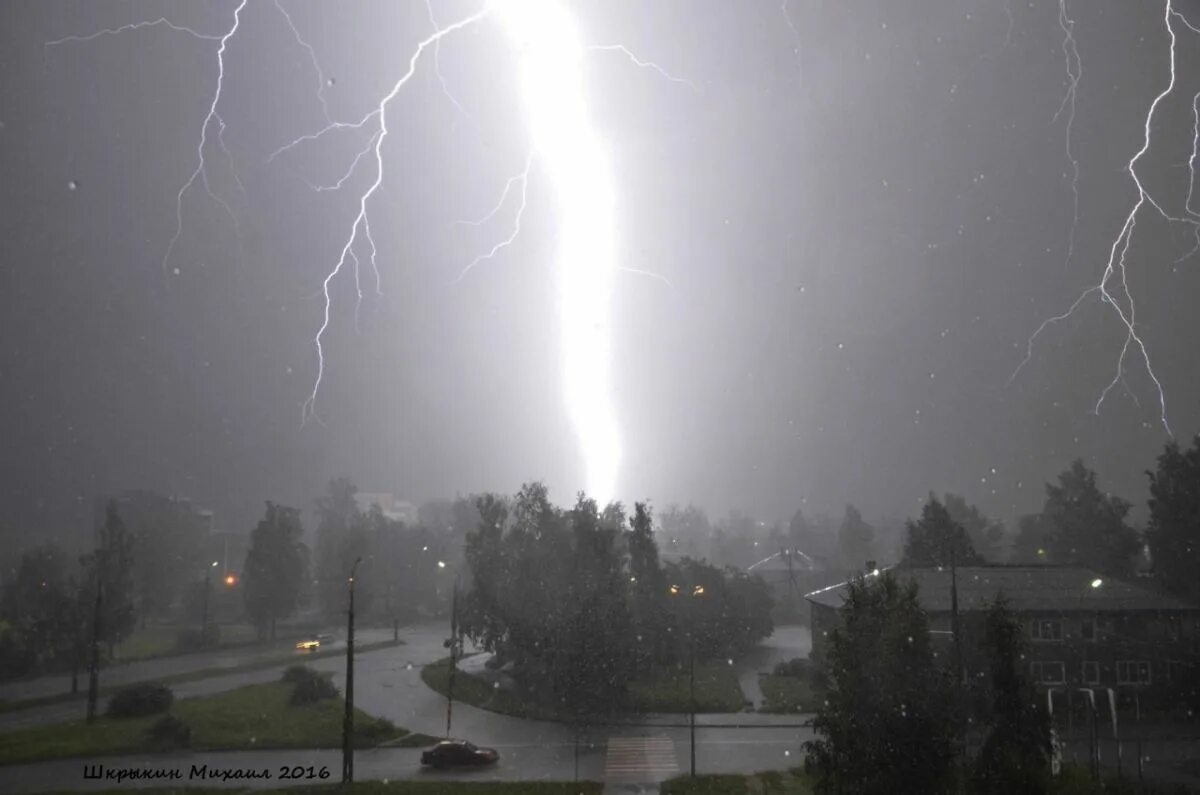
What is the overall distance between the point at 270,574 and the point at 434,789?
37937mm

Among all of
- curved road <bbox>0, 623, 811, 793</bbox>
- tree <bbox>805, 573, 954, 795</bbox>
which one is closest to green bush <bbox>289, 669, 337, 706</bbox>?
curved road <bbox>0, 623, 811, 793</bbox>

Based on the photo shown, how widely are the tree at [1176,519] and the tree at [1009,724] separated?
36326mm

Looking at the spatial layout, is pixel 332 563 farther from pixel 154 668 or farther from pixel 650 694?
pixel 650 694

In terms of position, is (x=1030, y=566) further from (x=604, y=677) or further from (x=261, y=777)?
(x=261, y=777)

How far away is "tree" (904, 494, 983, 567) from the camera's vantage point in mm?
45844

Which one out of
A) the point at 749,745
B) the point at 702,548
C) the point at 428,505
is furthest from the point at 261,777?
the point at 428,505

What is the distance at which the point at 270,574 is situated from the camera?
52094 millimetres

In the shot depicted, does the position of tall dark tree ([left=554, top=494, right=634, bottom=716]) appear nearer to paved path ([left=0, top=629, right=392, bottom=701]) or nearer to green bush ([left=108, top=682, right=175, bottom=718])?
green bush ([left=108, top=682, right=175, bottom=718])

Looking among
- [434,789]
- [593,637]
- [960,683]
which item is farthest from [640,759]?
[960,683]

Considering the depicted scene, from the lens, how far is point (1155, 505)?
151ft

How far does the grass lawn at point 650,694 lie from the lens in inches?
1182

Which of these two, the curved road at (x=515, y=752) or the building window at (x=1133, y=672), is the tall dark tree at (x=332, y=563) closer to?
the curved road at (x=515, y=752)

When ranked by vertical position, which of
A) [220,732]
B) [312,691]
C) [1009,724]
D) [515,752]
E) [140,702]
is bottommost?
[515,752]

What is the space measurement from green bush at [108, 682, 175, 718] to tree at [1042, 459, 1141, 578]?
53855 millimetres
